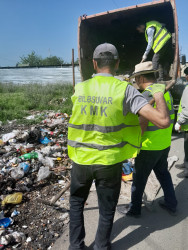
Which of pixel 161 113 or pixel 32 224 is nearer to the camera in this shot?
pixel 161 113

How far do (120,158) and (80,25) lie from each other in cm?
476

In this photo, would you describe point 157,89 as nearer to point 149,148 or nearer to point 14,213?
point 149,148

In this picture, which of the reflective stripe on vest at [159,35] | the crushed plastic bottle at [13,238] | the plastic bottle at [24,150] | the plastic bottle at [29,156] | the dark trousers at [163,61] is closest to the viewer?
the crushed plastic bottle at [13,238]

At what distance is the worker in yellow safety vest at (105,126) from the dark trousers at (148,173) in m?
0.47

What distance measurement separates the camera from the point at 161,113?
1.53 m

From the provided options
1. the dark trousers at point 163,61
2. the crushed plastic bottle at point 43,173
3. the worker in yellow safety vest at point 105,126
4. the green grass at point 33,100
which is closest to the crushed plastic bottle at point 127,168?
the crushed plastic bottle at point 43,173

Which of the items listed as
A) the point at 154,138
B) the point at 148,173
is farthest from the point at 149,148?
the point at 148,173

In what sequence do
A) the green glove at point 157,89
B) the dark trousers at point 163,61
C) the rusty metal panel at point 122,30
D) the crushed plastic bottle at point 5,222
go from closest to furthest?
the green glove at point 157,89 → the crushed plastic bottle at point 5,222 → the dark trousers at point 163,61 → the rusty metal panel at point 122,30

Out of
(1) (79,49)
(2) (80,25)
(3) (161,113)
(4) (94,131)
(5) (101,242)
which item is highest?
(2) (80,25)

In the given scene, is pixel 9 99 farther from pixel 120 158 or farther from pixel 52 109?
pixel 120 158

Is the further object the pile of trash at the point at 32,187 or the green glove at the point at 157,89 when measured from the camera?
the pile of trash at the point at 32,187

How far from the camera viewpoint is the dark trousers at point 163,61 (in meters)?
4.78

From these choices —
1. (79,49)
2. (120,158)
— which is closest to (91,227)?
(120,158)

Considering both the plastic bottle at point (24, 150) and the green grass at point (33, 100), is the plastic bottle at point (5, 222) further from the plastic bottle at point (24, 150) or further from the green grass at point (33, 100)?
the green grass at point (33, 100)
